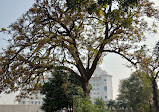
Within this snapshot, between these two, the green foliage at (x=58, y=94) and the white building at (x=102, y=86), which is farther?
the white building at (x=102, y=86)

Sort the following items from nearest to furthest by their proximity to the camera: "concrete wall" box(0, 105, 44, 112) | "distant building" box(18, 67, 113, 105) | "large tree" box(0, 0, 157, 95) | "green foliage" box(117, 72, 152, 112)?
"large tree" box(0, 0, 157, 95) → "concrete wall" box(0, 105, 44, 112) → "green foliage" box(117, 72, 152, 112) → "distant building" box(18, 67, 113, 105)

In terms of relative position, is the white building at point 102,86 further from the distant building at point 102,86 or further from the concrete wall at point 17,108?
the concrete wall at point 17,108

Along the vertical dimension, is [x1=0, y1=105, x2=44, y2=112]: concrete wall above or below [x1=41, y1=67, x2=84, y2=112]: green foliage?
below

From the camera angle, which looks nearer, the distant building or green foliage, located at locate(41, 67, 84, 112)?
green foliage, located at locate(41, 67, 84, 112)

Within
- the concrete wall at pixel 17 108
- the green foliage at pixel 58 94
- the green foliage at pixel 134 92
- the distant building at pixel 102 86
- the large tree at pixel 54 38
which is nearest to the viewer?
the large tree at pixel 54 38

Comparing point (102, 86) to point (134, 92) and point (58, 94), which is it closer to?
point (134, 92)

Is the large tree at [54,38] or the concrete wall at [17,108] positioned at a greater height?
the large tree at [54,38]

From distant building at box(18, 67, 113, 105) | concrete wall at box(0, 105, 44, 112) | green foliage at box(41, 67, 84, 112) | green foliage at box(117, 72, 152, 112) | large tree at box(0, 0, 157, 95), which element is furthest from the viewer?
distant building at box(18, 67, 113, 105)

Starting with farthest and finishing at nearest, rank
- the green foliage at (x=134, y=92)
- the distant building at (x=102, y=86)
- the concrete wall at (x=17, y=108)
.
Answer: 1. the distant building at (x=102, y=86)
2. the green foliage at (x=134, y=92)
3. the concrete wall at (x=17, y=108)

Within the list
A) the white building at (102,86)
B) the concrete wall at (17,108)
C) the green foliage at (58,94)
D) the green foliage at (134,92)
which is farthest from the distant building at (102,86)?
the green foliage at (58,94)

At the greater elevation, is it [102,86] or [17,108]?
[102,86]

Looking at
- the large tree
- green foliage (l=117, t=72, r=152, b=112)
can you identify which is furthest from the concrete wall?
green foliage (l=117, t=72, r=152, b=112)

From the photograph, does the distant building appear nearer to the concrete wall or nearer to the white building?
the white building

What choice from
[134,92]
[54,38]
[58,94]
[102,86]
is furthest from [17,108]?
[102,86]
